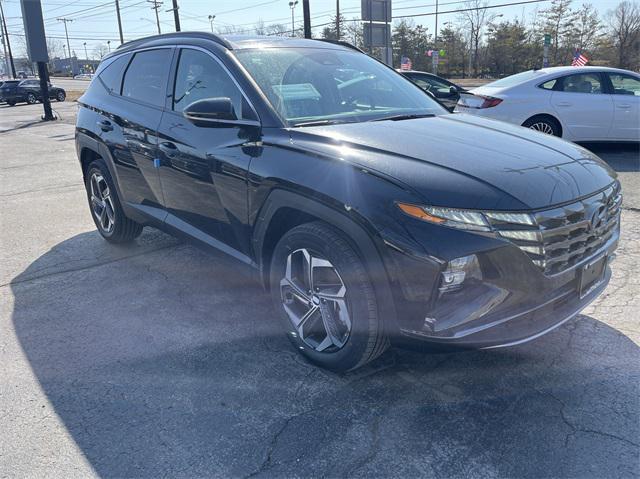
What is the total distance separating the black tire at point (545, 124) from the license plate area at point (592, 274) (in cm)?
649

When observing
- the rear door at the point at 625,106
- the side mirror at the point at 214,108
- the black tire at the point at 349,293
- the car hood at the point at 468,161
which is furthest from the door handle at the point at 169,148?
the rear door at the point at 625,106

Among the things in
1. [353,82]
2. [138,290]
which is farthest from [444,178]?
[138,290]

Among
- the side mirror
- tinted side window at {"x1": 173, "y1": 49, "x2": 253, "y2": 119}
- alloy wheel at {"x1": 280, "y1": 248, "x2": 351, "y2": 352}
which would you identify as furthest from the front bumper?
tinted side window at {"x1": 173, "y1": 49, "x2": 253, "y2": 119}

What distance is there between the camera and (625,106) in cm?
866

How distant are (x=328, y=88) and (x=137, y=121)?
5.25 ft

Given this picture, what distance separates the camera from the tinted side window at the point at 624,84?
879cm

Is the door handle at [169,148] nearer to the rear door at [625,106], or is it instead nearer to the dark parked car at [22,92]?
the rear door at [625,106]

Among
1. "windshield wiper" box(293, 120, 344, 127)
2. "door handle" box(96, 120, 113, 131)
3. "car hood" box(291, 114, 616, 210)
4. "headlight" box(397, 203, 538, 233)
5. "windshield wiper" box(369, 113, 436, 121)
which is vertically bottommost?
"headlight" box(397, 203, 538, 233)

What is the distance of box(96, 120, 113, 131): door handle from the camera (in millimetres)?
4580

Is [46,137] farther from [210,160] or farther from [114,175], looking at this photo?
[210,160]

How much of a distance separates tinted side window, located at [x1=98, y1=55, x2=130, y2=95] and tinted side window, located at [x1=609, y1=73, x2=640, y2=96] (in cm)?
776

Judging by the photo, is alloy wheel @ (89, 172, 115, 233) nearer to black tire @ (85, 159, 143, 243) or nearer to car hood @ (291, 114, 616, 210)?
black tire @ (85, 159, 143, 243)

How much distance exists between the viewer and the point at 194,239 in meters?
3.78

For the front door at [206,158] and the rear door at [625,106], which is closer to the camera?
the front door at [206,158]
